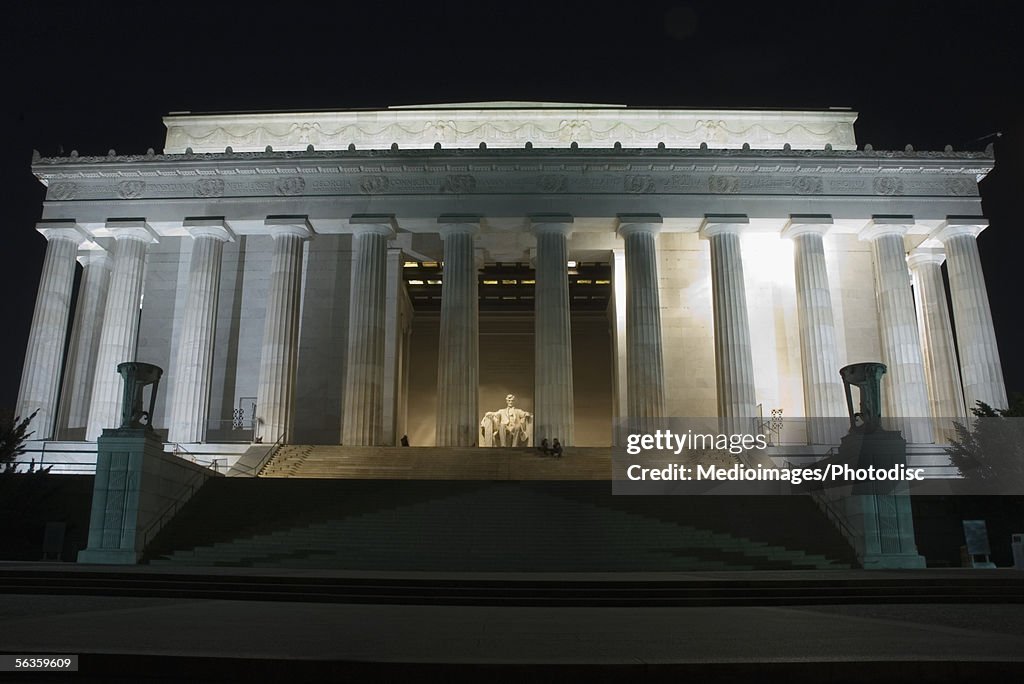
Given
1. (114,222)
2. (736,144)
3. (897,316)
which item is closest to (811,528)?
(897,316)

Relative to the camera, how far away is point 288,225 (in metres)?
42.4

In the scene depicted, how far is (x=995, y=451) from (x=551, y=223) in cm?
2179

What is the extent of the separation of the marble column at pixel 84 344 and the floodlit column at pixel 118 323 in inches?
51.2

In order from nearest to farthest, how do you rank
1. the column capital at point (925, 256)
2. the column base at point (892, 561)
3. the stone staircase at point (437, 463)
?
the column base at point (892, 561), the stone staircase at point (437, 463), the column capital at point (925, 256)

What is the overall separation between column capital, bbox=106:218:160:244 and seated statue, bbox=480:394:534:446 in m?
21.0

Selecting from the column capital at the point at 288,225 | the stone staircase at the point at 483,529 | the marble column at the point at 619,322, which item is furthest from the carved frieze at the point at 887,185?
the column capital at the point at 288,225

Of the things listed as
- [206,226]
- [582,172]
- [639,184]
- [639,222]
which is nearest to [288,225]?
[206,226]

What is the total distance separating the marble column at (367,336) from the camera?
39438mm

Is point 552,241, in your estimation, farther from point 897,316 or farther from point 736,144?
point 897,316

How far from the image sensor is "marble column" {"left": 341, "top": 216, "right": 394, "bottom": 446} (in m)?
39.4

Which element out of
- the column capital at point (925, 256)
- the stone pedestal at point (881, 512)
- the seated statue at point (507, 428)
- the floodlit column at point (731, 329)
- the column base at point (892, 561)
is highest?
the column capital at point (925, 256)

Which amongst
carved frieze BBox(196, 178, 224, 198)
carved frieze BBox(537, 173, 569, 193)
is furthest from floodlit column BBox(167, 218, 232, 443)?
carved frieze BBox(537, 173, 569, 193)

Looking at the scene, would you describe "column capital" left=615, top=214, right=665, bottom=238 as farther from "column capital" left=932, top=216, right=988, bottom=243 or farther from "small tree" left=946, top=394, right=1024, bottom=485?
"small tree" left=946, top=394, right=1024, bottom=485

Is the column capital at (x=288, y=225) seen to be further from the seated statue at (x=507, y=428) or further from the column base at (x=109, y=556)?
the column base at (x=109, y=556)
